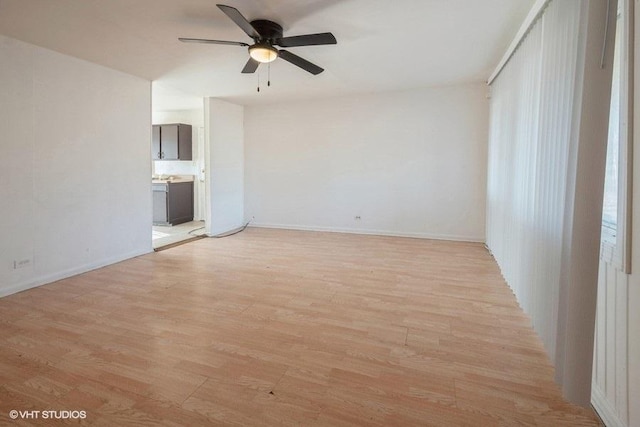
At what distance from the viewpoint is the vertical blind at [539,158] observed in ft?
6.31

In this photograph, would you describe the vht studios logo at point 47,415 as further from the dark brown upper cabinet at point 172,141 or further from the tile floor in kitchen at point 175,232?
the dark brown upper cabinet at point 172,141

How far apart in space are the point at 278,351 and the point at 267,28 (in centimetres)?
264

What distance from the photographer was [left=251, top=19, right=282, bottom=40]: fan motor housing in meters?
2.85

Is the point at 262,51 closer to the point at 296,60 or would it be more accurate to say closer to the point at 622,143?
the point at 296,60

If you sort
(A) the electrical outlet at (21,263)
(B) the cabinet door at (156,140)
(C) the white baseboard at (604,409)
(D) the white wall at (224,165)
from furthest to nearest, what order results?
(B) the cabinet door at (156,140) < (D) the white wall at (224,165) < (A) the electrical outlet at (21,263) < (C) the white baseboard at (604,409)

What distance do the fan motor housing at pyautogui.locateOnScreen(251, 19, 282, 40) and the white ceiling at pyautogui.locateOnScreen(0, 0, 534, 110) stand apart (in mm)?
46

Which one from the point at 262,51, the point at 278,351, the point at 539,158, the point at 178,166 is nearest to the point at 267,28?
the point at 262,51

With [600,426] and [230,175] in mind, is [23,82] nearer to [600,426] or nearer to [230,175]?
[230,175]

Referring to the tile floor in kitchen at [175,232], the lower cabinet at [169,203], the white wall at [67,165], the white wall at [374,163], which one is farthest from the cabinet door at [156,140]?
the white wall at [67,165]

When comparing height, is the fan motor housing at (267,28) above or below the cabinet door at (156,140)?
above

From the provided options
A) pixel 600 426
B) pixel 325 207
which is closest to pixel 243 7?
pixel 600 426

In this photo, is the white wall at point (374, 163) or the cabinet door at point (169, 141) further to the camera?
the cabinet door at point (169, 141)

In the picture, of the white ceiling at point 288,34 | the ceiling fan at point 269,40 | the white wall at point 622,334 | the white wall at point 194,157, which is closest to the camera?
the white wall at point 622,334

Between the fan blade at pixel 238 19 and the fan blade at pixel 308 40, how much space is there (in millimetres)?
230
